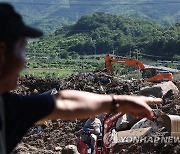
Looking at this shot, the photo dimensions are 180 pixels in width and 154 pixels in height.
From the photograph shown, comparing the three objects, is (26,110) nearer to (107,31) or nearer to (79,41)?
(79,41)

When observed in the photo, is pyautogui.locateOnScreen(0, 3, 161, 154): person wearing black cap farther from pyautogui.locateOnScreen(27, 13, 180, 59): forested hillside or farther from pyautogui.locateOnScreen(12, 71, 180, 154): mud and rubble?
pyautogui.locateOnScreen(27, 13, 180, 59): forested hillside

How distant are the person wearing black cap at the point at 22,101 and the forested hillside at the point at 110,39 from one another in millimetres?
59474

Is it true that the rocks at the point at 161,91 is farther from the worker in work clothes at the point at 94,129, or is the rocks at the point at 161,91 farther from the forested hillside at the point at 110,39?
the forested hillside at the point at 110,39

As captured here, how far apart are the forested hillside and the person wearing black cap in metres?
59.5

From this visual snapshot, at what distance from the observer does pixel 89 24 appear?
318 ft

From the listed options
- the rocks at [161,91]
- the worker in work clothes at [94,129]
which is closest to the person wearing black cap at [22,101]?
the worker in work clothes at [94,129]

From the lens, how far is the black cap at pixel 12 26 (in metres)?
1.58

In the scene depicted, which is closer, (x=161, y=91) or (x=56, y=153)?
(x=56, y=153)

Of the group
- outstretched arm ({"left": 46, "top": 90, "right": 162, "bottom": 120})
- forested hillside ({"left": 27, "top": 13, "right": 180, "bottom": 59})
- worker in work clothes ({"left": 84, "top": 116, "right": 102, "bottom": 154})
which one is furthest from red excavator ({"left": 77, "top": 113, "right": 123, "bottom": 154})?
forested hillside ({"left": 27, "top": 13, "right": 180, "bottom": 59})

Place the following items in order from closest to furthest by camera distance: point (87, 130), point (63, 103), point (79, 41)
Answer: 1. point (63, 103)
2. point (87, 130)
3. point (79, 41)

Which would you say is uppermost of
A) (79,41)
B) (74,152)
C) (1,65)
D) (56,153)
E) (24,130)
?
(1,65)

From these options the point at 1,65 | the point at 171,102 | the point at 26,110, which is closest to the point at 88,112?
the point at 26,110

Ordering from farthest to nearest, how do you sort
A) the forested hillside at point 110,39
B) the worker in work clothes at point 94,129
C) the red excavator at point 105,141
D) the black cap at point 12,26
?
1. the forested hillside at point 110,39
2. the worker in work clothes at point 94,129
3. the red excavator at point 105,141
4. the black cap at point 12,26

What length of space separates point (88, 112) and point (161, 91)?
12.7m
